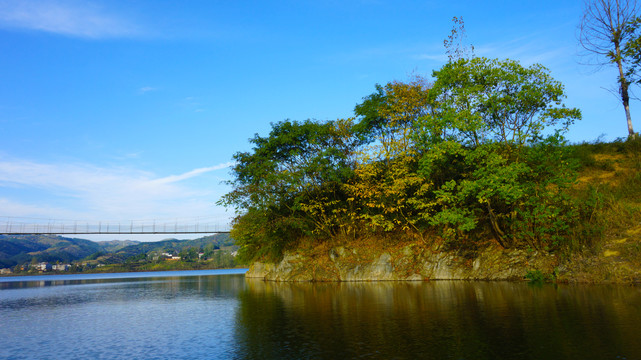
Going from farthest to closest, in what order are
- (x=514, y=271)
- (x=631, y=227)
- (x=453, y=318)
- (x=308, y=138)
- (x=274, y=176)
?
(x=308, y=138) → (x=274, y=176) → (x=514, y=271) → (x=631, y=227) → (x=453, y=318)

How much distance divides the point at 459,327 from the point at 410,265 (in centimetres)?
2757

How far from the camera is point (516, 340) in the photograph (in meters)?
12.1

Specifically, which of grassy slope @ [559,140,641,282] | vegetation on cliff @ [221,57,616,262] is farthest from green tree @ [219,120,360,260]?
grassy slope @ [559,140,641,282]

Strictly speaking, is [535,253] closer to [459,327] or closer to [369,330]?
[459,327]

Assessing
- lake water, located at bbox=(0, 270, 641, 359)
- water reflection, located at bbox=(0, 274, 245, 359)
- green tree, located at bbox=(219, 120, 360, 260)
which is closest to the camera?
lake water, located at bbox=(0, 270, 641, 359)

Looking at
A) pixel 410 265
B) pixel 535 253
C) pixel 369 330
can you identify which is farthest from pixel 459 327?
pixel 410 265

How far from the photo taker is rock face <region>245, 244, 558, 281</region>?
3347 cm

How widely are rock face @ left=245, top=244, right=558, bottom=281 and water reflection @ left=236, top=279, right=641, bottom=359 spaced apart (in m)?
10.4

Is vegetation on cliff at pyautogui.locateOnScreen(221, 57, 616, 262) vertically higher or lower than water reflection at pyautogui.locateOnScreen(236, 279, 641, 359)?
higher

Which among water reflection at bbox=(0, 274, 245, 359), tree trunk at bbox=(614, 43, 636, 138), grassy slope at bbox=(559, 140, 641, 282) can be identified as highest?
tree trunk at bbox=(614, 43, 636, 138)

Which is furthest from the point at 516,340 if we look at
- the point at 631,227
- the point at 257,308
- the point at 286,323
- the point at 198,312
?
the point at 631,227

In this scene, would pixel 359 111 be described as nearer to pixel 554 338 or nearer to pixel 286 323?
pixel 286 323

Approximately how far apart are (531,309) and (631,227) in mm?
16692

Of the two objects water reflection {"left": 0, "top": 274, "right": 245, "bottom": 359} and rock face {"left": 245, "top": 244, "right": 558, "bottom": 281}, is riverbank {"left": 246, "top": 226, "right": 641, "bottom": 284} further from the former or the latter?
water reflection {"left": 0, "top": 274, "right": 245, "bottom": 359}
